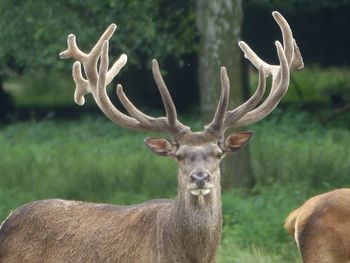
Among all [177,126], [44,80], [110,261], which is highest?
[177,126]

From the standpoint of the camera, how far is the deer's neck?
281 inches

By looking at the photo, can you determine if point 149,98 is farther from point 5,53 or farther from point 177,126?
point 177,126

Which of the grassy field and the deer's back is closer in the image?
the deer's back

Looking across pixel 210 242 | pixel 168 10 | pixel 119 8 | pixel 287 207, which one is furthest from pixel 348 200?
pixel 168 10

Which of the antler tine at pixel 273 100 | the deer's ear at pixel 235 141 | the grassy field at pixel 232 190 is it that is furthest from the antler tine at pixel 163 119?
the grassy field at pixel 232 190

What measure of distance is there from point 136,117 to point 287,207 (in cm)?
445

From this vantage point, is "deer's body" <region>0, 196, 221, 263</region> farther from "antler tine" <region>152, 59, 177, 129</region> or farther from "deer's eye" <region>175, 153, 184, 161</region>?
"antler tine" <region>152, 59, 177, 129</region>

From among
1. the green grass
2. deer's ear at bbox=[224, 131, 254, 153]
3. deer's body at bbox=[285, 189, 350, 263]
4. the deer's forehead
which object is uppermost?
the deer's forehead

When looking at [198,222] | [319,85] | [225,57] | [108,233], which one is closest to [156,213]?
[108,233]

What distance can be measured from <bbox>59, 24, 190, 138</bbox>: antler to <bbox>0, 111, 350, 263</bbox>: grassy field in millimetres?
2361

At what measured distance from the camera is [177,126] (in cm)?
743

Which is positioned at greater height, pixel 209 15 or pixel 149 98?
pixel 209 15

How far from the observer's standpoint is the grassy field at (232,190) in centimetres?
1112

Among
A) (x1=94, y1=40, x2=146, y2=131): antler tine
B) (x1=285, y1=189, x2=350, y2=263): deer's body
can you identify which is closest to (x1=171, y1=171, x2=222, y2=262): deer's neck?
(x1=94, y1=40, x2=146, y2=131): antler tine
